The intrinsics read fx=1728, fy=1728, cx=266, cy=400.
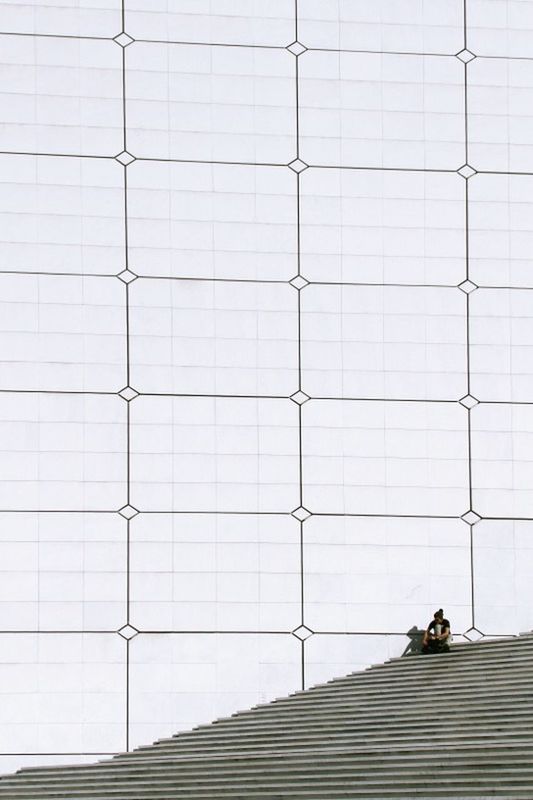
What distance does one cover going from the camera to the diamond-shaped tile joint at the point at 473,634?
35.2ft

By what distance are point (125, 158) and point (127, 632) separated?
299cm

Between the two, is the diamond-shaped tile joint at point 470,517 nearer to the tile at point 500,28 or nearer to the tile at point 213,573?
→ the tile at point 213,573

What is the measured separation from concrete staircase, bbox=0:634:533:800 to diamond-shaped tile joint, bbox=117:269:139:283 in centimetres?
277

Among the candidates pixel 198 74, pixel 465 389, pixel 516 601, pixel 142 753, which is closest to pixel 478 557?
pixel 516 601

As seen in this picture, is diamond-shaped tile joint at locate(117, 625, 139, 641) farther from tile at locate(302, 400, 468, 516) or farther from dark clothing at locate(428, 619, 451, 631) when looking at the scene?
A: dark clothing at locate(428, 619, 451, 631)

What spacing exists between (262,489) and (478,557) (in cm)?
143

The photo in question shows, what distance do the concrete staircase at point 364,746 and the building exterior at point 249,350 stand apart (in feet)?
1.96

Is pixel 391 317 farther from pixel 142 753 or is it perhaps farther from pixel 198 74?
pixel 142 753

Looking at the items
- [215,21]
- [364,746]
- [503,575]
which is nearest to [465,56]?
[215,21]

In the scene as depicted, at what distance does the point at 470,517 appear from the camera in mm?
10891

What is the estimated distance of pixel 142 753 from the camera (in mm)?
9719

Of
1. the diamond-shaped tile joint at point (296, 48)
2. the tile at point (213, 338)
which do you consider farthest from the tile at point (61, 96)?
the diamond-shaped tile joint at point (296, 48)

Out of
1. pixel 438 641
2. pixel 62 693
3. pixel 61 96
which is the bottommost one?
pixel 62 693

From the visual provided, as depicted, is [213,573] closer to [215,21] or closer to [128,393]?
[128,393]
